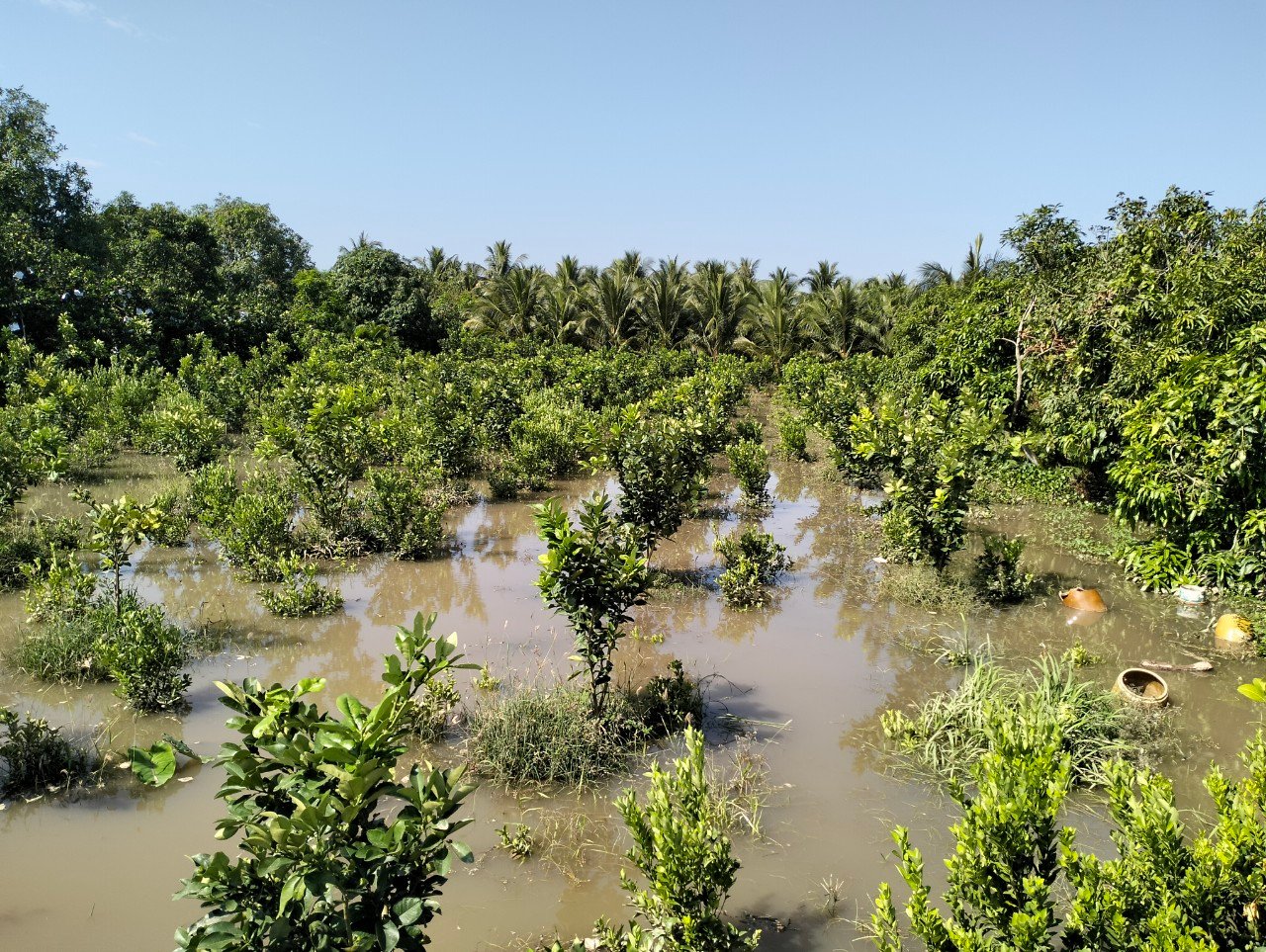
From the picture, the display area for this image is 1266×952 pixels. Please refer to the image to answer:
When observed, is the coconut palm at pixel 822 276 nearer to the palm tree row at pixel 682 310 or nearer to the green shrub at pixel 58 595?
the palm tree row at pixel 682 310

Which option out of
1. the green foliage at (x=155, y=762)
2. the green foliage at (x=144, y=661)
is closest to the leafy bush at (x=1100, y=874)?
the green foliage at (x=155, y=762)

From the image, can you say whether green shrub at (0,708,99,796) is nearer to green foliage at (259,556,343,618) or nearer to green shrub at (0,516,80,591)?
green foliage at (259,556,343,618)

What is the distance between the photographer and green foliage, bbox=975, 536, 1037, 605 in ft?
28.7

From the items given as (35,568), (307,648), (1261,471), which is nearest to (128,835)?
(307,648)

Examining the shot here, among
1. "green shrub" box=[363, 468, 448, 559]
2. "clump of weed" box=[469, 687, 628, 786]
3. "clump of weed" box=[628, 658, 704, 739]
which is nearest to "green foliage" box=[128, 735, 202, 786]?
"clump of weed" box=[469, 687, 628, 786]

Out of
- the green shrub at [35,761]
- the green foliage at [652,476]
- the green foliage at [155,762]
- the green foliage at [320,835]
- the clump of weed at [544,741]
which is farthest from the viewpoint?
the green foliage at [652,476]

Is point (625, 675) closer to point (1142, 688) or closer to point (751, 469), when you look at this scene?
point (1142, 688)

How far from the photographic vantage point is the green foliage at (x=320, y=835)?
2457mm

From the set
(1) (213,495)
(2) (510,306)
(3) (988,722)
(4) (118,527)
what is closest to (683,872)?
(3) (988,722)

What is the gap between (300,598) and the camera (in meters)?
8.19

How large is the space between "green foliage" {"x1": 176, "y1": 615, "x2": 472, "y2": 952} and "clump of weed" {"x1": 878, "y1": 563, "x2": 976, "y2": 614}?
711 centimetres

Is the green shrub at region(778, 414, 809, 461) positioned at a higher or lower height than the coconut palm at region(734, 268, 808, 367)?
lower

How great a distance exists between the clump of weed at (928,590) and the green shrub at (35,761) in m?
7.52

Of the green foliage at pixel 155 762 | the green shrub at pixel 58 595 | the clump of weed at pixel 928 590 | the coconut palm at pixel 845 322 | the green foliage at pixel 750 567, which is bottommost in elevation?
the clump of weed at pixel 928 590
